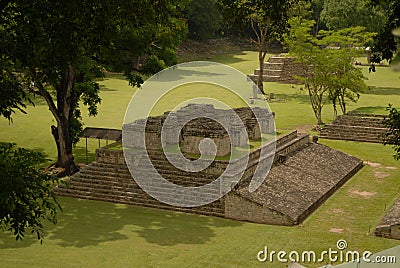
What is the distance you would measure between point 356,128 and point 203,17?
29396mm

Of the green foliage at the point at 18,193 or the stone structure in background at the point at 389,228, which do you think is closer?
the green foliage at the point at 18,193

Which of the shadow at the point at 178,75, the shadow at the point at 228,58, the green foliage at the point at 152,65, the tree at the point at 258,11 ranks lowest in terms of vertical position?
the green foliage at the point at 152,65

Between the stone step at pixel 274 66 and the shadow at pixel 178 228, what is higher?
the stone step at pixel 274 66

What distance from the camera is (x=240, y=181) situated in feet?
59.9

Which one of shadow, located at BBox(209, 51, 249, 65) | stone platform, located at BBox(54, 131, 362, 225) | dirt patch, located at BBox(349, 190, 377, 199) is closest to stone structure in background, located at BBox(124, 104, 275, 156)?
stone platform, located at BBox(54, 131, 362, 225)

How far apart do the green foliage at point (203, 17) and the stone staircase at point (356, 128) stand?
27393mm

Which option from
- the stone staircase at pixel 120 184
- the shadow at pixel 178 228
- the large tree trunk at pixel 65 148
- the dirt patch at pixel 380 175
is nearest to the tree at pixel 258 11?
the shadow at pixel 178 228

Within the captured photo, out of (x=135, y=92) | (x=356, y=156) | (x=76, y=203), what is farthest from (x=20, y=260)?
(x=135, y=92)

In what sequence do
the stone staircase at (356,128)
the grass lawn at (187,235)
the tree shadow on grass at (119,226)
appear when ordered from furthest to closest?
1. the stone staircase at (356,128)
2. the tree shadow on grass at (119,226)
3. the grass lawn at (187,235)

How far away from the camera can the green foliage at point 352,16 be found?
51375mm

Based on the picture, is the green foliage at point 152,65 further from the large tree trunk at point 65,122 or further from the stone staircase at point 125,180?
the stone staircase at point 125,180

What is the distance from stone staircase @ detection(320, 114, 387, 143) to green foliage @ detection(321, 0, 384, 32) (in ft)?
77.9
